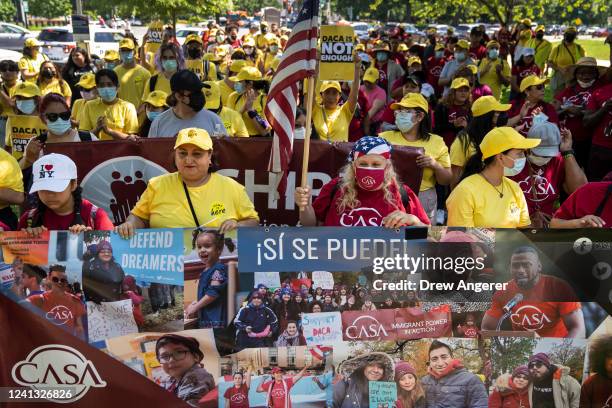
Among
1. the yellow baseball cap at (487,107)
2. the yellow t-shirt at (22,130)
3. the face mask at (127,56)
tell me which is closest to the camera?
the yellow baseball cap at (487,107)

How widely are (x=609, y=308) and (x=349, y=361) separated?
62.5 inches

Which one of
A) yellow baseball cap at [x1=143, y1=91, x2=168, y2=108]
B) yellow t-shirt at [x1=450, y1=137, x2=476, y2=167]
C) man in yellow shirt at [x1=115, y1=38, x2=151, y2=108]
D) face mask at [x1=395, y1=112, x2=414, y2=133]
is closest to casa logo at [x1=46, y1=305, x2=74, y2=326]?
face mask at [x1=395, y1=112, x2=414, y2=133]

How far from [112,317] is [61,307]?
0.31 m

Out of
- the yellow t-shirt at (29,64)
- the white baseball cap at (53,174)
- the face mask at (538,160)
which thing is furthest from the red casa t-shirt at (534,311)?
the yellow t-shirt at (29,64)

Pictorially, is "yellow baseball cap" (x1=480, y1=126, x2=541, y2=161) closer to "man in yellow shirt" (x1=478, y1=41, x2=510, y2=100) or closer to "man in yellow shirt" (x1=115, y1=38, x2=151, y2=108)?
"man in yellow shirt" (x1=115, y1=38, x2=151, y2=108)

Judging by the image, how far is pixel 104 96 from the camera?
26.2ft

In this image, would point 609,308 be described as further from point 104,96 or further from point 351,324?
point 104,96

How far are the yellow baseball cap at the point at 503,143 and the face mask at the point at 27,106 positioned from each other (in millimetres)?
5393

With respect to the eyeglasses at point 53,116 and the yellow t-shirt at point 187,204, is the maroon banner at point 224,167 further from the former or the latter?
the yellow t-shirt at point 187,204

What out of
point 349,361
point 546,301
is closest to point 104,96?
point 349,361

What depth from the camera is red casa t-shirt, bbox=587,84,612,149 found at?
8.34 m

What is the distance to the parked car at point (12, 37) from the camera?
103ft

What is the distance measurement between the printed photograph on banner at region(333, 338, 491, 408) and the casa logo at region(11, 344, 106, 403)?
1465mm

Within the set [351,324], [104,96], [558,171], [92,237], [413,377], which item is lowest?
[413,377]
